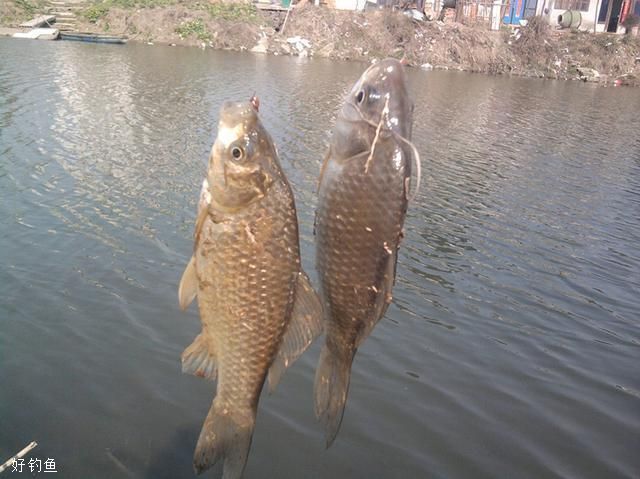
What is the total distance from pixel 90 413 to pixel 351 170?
17.8 feet

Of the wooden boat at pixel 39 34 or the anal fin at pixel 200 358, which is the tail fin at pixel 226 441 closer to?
the anal fin at pixel 200 358

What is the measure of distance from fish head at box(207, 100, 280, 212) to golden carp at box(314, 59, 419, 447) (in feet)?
0.88

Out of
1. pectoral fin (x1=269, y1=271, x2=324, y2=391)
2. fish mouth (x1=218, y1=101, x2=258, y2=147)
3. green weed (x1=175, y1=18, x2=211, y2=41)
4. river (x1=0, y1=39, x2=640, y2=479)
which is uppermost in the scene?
green weed (x1=175, y1=18, x2=211, y2=41)

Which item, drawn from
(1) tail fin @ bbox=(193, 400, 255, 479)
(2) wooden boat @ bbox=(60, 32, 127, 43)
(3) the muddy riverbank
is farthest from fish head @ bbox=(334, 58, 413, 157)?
(3) the muddy riverbank

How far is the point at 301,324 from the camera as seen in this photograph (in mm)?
2629

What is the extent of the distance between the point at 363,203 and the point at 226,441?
1.35 m

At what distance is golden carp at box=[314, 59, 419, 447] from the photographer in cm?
231

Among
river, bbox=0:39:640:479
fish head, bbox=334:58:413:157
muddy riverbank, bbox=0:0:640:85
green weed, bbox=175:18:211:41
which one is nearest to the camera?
fish head, bbox=334:58:413:157

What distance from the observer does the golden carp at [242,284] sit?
94.3 inches

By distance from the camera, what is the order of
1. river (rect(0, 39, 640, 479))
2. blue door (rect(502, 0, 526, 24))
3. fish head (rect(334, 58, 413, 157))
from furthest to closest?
blue door (rect(502, 0, 526, 24)) → river (rect(0, 39, 640, 479)) → fish head (rect(334, 58, 413, 157))

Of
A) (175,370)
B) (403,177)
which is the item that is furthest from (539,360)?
(403,177)

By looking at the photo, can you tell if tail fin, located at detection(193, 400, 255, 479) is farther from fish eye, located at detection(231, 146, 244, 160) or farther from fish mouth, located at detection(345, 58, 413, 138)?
fish mouth, located at detection(345, 58, 413, 138)

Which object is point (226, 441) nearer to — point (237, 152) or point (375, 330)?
point (237, 152)

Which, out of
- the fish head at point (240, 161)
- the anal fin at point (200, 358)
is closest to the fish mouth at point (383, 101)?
the fish head at point (240, 161)
